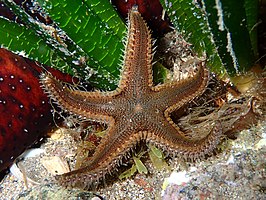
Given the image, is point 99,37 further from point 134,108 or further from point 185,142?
point 185,142

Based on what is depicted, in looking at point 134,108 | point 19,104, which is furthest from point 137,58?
point 19,104

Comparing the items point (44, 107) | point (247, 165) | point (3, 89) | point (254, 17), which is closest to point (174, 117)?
point (247, 165)

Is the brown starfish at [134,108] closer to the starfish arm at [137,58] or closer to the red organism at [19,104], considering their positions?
the starfish arm at [137,58]

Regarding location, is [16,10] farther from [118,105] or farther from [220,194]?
[220,194]

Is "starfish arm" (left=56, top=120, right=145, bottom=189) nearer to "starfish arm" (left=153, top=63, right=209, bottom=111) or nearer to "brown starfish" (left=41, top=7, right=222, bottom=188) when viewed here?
"brown starfish" (left=41, top=7, right=222, bottom=188)

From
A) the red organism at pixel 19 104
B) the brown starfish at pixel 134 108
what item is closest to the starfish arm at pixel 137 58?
the brown starfish at pixel 134 108

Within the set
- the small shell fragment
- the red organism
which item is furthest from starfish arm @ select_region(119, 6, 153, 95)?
the small shell fragment
